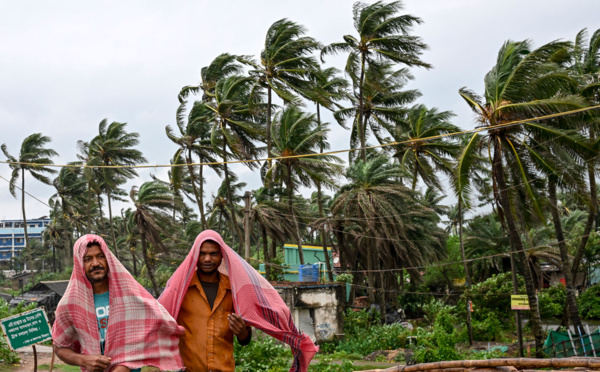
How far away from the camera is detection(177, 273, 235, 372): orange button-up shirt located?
3596 mm

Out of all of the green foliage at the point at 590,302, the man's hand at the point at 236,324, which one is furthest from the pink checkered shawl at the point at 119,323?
the green foliage at the point at 590,302

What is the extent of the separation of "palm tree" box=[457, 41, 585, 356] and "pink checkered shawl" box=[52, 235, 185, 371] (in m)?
12.4

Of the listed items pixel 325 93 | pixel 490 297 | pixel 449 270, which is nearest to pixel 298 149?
pixel 325 93

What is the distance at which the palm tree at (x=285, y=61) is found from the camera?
87.5ft

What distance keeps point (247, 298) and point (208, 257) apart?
1.10ft

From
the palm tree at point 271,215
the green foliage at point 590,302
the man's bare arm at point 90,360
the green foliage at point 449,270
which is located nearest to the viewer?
the man's bare arm at point 90,360

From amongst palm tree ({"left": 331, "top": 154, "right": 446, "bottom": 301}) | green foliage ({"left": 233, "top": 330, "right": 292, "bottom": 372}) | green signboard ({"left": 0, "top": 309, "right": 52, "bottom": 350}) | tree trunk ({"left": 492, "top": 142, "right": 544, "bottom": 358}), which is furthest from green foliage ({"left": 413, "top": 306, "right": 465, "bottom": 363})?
palm tree ({"left": 331, "top": 154, "right": 446, "bottom": 301})

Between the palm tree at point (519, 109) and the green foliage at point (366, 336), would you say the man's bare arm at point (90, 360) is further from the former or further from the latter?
the green foliage at point (366, 336)

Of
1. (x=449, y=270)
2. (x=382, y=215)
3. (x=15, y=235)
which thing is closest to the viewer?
(x=382, y=215)

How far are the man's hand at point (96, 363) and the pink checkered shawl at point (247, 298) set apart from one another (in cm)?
57

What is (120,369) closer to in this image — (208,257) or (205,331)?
(205,331)

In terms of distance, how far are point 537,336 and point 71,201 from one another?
4222 centimetres

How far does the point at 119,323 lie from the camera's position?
328 cm

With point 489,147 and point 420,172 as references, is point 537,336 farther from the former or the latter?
point 420,172
